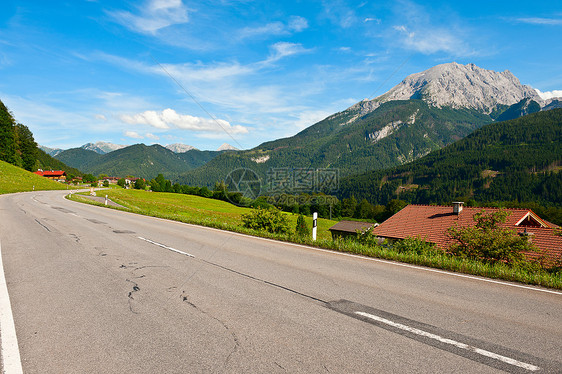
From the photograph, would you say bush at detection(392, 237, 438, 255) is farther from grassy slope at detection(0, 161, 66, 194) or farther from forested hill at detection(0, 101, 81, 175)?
forested hill at detection(0, 101, 81, 175)

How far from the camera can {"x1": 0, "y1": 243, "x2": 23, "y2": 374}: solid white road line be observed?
118 inches

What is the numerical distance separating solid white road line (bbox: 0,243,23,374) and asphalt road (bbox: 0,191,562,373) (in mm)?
46

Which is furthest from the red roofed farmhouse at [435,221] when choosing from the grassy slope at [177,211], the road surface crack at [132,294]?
the road surface crack at [132,294]

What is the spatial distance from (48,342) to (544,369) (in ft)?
18.5

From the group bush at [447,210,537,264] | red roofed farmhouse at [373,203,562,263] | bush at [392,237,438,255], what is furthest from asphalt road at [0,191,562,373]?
red roofed farmhouse at [373,203,562,263]

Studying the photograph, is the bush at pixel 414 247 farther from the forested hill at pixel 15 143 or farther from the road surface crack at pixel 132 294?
the forested hill at pixel 15 143

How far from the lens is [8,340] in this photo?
3539mm

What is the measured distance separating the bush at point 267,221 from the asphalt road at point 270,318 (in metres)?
7.66

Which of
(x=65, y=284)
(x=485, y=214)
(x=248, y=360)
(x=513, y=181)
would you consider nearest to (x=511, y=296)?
(x=248, y=360)

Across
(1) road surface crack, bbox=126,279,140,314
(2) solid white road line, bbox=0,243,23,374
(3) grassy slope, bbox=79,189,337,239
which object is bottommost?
(3) grassy slope, bbox=79,189,337,239

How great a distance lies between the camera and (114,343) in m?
3.54

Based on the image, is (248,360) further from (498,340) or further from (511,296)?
(511,296)

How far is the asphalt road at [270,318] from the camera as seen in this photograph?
312 centimetres

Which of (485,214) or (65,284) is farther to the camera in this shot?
(485,214)
